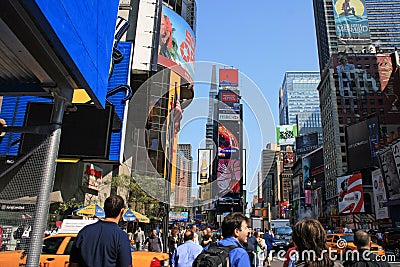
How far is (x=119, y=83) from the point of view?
26719 mm

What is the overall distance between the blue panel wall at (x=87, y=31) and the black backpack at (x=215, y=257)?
2.81m

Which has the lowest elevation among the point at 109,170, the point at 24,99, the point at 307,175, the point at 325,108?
the point at 109,170

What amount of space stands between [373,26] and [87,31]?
180m

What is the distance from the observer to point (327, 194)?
93312 mm

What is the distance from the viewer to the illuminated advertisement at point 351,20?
107 metres

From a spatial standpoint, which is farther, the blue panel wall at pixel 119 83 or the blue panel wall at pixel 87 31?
the blue panel wall at pixel 119 83

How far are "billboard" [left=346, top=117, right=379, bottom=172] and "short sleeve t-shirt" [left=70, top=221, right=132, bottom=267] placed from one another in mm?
68890

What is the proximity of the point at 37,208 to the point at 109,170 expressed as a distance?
25.3 metres

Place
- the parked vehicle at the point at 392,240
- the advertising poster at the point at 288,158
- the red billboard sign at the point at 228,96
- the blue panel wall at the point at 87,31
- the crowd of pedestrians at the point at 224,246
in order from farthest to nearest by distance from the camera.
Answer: the advertising poster at the point at 288,158 → the red billboard sign at the point at 228,96 → the parked vehicle at the point at 392,240 → the blue panel wall at the point at 87,31 → the crowd of pedestrians at the point at 224,246

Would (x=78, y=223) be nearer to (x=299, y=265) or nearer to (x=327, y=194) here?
(x=299, y=265)

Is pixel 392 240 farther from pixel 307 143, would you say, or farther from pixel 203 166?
pixel 307 143

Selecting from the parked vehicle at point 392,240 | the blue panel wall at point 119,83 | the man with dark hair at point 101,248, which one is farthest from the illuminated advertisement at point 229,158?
the man with dark hair at point 101,248

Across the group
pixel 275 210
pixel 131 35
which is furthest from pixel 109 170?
pixel 275 210

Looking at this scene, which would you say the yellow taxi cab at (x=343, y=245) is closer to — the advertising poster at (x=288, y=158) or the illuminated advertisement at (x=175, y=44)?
the illuminated advertisement at (x=175, y=44)
